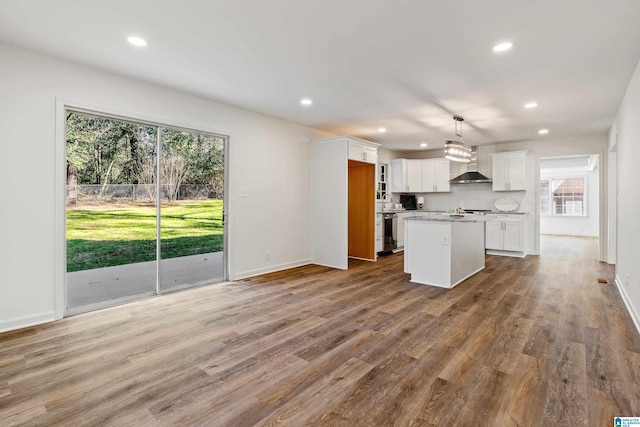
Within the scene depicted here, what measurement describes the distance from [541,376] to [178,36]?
3.90 metres

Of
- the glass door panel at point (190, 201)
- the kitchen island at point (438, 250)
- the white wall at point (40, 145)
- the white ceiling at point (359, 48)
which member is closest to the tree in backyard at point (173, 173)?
the glass door panel at point (190, 201)

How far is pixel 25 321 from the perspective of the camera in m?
3.02

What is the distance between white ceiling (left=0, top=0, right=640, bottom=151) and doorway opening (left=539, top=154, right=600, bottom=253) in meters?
7.90

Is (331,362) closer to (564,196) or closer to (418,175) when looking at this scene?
(418,175)

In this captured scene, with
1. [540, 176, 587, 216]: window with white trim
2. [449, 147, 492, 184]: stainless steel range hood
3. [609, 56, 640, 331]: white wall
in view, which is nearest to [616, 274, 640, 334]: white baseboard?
[609, 56, 640, 331]: white wall

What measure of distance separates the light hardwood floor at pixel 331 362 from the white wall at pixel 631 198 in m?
0.28

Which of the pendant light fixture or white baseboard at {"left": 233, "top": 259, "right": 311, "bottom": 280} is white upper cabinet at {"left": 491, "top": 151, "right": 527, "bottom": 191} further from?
white baseboard at {"left": 233, "top": 259, "right": 311, "bottom": 280}

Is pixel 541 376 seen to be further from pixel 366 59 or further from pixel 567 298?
pixel 366 59

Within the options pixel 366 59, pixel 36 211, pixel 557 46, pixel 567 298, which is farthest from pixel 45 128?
pixel 567 298

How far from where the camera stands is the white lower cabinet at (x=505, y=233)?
272 inches

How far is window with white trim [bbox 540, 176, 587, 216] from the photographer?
1118 cm

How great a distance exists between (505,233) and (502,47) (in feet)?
17.3

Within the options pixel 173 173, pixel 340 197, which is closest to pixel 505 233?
pixel 340 197

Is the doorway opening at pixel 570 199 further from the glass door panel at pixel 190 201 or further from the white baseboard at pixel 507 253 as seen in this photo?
the glass door panel at pixel 190 201
